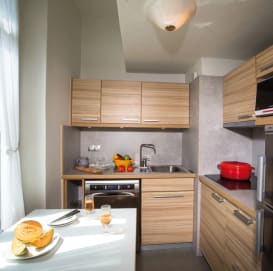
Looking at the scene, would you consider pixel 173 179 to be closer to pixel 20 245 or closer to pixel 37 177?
pixel 37 177

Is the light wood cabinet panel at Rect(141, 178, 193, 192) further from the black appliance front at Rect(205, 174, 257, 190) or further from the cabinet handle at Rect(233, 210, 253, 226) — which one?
the cabinet handle at Rect(233, 210, 253, 226)

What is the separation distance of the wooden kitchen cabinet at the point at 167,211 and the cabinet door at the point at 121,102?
2.82ft

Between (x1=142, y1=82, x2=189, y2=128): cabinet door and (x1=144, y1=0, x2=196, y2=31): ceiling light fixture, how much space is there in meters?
1.31

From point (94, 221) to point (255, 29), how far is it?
6.41 feet

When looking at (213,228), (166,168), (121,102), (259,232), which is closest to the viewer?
(259,232)

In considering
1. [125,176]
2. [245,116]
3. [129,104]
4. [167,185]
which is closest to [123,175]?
[125,176]

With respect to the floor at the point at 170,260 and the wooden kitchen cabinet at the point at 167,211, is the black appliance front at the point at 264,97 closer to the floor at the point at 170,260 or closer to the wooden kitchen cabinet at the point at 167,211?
the wooden kitchen cabinet at the point at 167,211

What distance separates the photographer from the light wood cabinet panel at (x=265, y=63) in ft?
3.93

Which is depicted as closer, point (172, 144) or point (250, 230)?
point (250, 230)

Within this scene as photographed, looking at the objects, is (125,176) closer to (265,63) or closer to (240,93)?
(240,93)

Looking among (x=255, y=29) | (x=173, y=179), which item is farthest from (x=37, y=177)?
(x=255, y=29)

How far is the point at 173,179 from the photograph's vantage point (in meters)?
2.02

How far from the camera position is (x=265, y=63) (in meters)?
1.25

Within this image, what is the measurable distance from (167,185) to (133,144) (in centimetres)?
87
